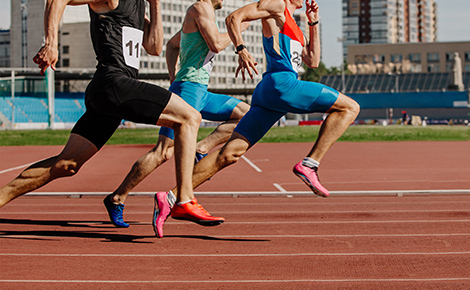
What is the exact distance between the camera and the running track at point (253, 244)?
3967mm

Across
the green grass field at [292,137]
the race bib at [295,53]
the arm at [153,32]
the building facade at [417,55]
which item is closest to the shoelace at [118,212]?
the arm at [153,32]

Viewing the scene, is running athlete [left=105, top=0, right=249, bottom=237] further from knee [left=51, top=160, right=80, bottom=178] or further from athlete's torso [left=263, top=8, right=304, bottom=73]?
knee [left=51, top=160, right=80, bottom=178]

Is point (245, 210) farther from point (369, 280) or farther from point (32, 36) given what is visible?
point (32, 36)

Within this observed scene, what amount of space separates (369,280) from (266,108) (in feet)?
7.61

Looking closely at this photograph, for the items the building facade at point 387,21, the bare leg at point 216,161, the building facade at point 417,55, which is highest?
the building facade at point 387,21

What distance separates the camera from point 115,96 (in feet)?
15.9

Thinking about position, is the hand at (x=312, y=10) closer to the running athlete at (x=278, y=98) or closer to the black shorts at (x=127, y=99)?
the running athlete at (x=278, y=98)

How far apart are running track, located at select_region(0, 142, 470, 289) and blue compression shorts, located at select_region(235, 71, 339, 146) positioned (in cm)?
95

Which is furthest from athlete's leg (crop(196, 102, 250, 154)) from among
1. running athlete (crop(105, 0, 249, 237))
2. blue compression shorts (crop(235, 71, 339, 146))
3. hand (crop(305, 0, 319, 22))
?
hand (crop(305, 0, 319, 22))

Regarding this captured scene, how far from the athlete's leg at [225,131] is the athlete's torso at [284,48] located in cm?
74

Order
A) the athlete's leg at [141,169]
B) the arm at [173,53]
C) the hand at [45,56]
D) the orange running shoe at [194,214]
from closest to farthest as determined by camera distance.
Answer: the hand at [45,56] → the orange running shoe at [194,214] → the athlete's leg at [141,169] → the arm at [173,53]

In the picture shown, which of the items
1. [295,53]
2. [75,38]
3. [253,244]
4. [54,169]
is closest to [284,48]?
[295,53]

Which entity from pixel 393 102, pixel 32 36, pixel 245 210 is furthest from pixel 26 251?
pixel 32 36

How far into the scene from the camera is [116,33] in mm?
5070
